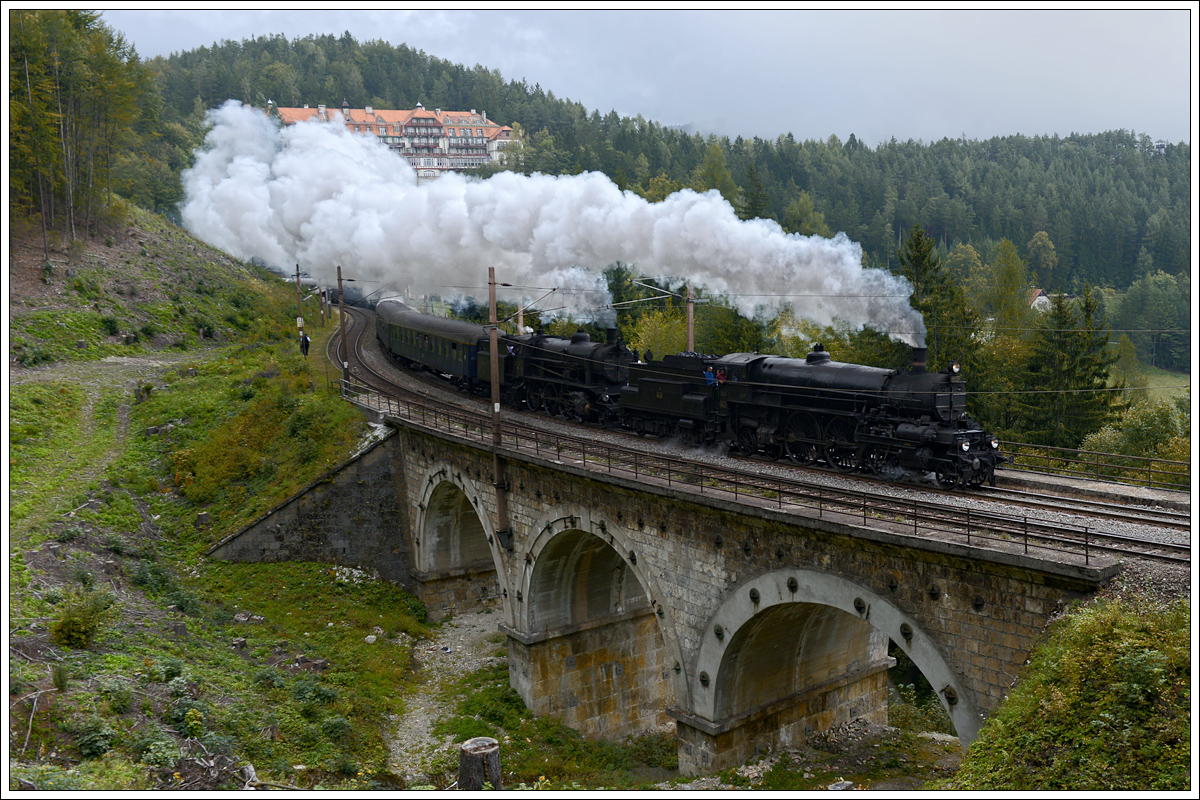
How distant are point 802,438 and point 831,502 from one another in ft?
20.4

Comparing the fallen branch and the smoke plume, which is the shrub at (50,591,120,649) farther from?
the smoke plume

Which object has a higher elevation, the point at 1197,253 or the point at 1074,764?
the point at 1197,253

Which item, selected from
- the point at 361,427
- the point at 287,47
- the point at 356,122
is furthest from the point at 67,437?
the point at 287,47

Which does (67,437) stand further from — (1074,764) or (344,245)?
(1074,764)

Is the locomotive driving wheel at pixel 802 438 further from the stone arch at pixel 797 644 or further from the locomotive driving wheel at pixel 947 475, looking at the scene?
the stone arch at pixel 797 644

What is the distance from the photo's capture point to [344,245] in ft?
165

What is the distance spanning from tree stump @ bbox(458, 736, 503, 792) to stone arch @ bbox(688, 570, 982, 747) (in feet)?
17.0

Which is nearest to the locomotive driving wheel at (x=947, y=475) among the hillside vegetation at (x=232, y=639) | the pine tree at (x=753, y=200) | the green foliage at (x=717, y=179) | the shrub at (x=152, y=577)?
the hillside vegetation at (x=232, y=639)

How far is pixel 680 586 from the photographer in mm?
21219

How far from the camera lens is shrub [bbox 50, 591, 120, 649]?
20.5 meters

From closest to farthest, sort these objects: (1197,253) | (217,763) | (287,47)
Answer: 1. (1197,253)
2. (217,763)
3. (287,47)

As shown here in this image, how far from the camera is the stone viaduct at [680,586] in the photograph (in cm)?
1488

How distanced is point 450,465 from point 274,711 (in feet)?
38.2

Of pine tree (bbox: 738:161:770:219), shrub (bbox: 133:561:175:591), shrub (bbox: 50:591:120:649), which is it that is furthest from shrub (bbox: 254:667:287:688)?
pine tree (bbox: 738:161:770:219)
